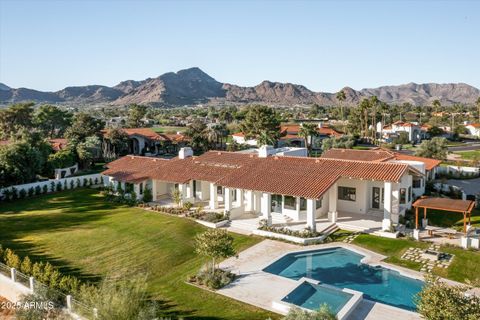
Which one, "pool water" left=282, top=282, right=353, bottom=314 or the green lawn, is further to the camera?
the green lawn

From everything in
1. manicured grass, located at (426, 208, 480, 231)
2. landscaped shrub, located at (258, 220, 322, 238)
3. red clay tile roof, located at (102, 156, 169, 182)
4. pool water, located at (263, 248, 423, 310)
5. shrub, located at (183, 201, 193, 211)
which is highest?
red clay tile roof, located at (102, 156, 169, 182)

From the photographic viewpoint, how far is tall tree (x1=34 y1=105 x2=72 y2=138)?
82750mm

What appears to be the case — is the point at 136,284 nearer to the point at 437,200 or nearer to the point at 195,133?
the point at 437,200

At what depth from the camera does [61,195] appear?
1572 inches

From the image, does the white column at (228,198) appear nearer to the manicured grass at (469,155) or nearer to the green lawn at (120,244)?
the green lawn at (120,244)

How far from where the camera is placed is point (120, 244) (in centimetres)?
2517

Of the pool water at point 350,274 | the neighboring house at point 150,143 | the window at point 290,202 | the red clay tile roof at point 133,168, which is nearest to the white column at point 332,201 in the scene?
the window at point 290,202

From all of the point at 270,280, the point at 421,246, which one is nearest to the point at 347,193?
the point at 421,246

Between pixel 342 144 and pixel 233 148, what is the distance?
19937 mm

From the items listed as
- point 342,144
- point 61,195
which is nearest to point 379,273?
point 61,195

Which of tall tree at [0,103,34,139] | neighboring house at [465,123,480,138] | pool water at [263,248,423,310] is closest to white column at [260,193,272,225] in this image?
pool water at [263,248,423,310]

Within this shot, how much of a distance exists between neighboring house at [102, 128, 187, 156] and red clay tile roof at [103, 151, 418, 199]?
116ft

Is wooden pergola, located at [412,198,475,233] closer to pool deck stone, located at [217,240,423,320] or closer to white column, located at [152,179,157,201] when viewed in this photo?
pool deck stone, located at [217,240,423,320]

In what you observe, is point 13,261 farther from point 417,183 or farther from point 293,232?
point 417,183
